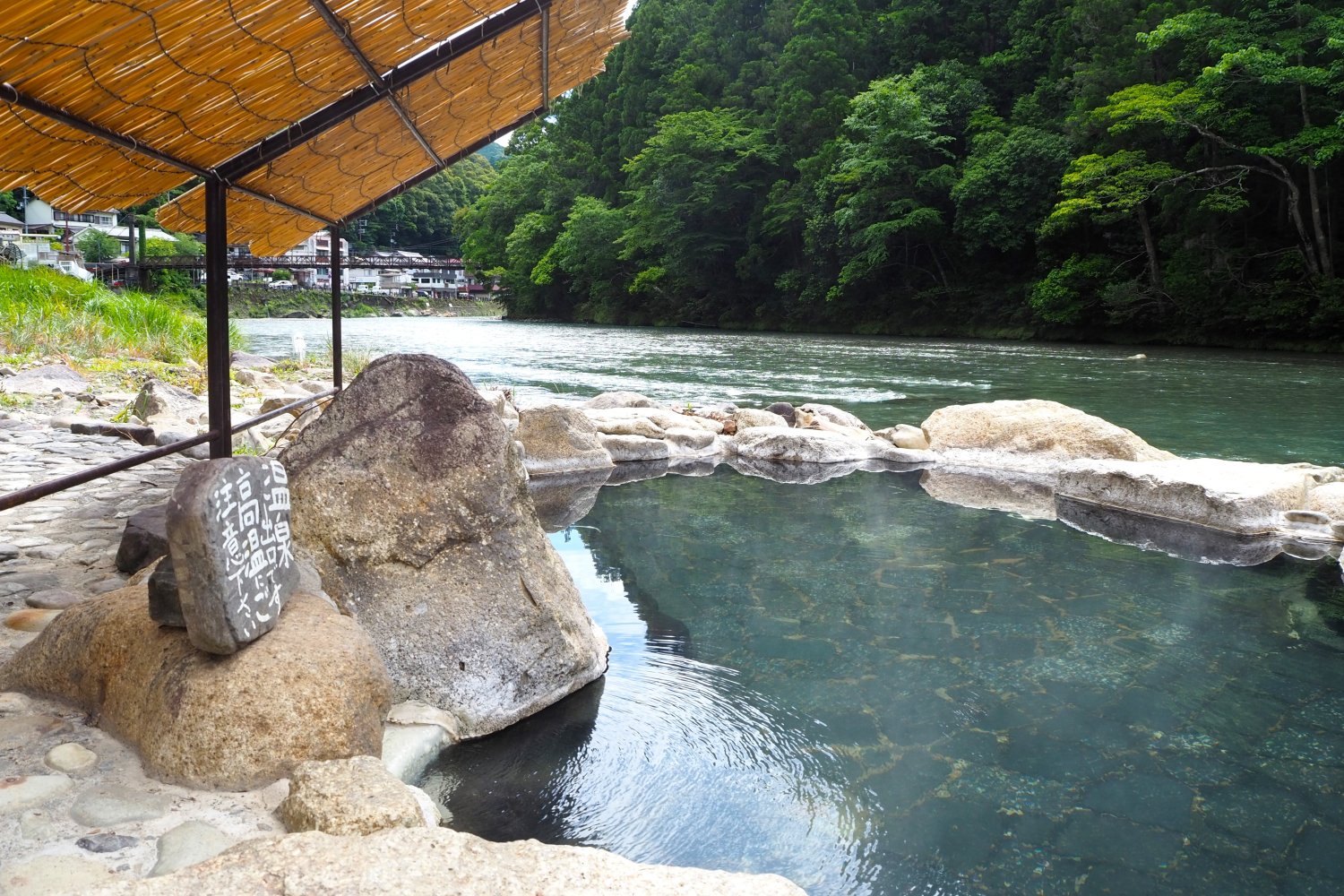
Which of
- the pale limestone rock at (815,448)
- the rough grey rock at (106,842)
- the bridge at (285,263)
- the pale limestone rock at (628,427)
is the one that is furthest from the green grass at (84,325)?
the rough grey rock at (106,842)

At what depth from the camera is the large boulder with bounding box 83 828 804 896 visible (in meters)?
1.75

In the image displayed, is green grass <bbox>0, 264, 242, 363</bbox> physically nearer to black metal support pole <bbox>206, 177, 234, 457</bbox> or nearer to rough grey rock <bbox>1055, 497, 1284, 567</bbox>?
black metal support pole <bbox>206, 177, 234, 457</bbox>

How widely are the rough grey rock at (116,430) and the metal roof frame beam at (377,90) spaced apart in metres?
3.80

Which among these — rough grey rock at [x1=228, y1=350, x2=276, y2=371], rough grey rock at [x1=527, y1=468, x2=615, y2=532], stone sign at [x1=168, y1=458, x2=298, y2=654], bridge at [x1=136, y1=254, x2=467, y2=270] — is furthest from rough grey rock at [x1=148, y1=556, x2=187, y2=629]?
bridge at [x1=136, y1=254, x2=467, y2=270]

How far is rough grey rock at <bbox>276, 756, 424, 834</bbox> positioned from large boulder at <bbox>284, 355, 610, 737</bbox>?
94cm

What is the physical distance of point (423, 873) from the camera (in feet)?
6.04

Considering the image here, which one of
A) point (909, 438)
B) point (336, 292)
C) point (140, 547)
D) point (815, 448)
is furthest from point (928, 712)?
point (909, 438)

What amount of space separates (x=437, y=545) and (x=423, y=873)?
170cm

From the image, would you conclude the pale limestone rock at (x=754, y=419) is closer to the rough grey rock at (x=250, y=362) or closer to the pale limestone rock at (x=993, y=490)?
the pale limestone rock at (x=993, y=490)

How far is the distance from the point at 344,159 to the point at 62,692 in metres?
2.89

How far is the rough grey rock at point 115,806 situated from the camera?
2.15 metres

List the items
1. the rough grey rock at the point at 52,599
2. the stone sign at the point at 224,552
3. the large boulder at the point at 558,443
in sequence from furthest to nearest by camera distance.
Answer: the large boulder at the point at 558,443 < the rough grey rock at the point at 52,599 < the stone sign at the point at 224,552

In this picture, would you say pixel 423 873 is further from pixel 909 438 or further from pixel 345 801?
pixel 909 438

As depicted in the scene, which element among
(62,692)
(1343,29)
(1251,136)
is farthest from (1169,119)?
(62,692)
